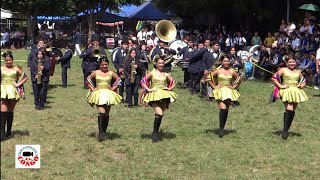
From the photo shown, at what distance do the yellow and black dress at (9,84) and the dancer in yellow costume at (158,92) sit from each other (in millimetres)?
2382

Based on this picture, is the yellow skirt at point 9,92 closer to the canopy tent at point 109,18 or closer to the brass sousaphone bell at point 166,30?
the brass sousaphone bell at point 166,30

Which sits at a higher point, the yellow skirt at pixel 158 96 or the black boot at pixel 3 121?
the yellow skirt at pixel 158 96

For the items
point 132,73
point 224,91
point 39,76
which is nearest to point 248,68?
point 132,73

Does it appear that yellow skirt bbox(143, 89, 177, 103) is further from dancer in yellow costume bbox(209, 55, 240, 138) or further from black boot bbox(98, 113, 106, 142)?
dancer in yellow costume bbox(209, 55, 240, 138)

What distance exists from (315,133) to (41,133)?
18.6 feet

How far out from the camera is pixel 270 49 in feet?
68.8

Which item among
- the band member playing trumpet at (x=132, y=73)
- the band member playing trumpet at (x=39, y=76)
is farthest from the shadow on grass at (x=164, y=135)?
the band member playing trumpet at (x=39, y=76)

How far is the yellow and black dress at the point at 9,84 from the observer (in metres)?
9.41

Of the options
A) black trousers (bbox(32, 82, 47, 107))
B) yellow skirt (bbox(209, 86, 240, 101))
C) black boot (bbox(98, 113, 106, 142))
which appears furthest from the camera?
black trousers (bbox(32, 82, 47, 107))

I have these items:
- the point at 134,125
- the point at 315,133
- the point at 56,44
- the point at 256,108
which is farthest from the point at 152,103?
the point at 56,44

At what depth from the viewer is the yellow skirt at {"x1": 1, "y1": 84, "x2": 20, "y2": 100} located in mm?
9352

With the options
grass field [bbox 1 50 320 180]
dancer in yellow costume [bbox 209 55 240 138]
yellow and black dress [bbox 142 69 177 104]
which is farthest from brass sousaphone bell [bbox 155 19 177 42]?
yellow and black dress [bbox 142 69 177 104]

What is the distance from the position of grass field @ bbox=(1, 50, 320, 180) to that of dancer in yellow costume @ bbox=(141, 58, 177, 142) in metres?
0.54

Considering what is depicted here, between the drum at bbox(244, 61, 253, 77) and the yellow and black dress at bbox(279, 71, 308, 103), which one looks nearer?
the yellow and black dress at bbox(279, 71, 308, 103)
